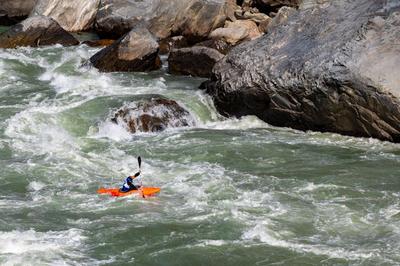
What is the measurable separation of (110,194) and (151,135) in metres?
3.50

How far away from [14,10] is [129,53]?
8.18m

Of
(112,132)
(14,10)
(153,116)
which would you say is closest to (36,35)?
(14,10)

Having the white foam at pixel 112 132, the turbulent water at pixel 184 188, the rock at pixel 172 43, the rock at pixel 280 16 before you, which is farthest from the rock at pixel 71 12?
the white foam at pixel 112 132

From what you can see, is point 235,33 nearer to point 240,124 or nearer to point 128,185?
point 240,124

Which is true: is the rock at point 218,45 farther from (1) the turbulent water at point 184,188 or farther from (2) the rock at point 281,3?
(2) the rock at point 281,3

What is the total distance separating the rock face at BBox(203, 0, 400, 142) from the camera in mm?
13164

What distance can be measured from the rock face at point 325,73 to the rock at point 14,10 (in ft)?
35.2

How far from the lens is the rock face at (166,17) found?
21312mm

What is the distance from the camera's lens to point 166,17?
21.6 m

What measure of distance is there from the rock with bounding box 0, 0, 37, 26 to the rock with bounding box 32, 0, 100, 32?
1682 mm

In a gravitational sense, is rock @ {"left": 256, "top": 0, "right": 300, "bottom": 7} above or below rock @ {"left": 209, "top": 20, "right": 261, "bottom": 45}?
above

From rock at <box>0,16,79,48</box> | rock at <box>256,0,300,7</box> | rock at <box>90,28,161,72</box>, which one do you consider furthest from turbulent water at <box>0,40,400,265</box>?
rock at <box>256,0,300,7</box>

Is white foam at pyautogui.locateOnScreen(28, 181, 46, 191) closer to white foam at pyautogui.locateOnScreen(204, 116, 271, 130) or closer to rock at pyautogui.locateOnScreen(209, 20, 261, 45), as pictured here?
white foam at pyautogui.locateOnScreen(204, 116, 271, 130)

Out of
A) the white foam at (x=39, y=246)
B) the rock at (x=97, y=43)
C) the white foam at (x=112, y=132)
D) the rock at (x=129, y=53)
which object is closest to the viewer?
the white foam at (x=39, y=246)
